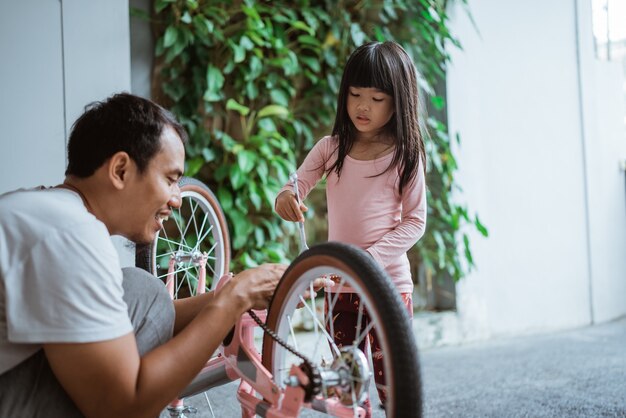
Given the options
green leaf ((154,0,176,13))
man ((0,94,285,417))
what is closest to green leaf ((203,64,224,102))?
green leaf ((154,0,176,13))

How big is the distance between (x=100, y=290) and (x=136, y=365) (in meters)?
0.12

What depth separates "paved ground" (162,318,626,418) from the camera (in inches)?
77.0

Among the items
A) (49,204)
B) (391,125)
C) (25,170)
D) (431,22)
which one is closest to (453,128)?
(431,22)

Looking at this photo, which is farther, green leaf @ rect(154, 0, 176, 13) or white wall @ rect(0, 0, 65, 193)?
green leaf @ rect(154, 0, 176, 13)

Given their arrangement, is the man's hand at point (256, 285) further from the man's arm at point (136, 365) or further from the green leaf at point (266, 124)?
the green leaf at point (266, 124)

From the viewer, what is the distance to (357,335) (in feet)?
3.42

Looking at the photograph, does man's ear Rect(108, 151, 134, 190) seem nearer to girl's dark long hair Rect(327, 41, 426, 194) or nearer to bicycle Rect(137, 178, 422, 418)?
bicycle Rect(137, 178, 422, 418)

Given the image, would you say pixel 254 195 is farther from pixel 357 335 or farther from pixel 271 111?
pixel 357 335

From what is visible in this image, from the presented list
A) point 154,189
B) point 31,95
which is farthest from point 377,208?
point 31,95

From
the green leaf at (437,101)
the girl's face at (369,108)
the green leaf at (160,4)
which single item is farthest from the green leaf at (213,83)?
the girl's face at (369,108)

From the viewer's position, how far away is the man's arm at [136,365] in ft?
2.96

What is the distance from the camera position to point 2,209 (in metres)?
0.95

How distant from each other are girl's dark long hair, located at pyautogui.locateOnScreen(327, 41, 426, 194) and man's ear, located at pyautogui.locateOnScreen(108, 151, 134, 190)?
627 millimetres

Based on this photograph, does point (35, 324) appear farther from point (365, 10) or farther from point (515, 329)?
point (515, 329)
